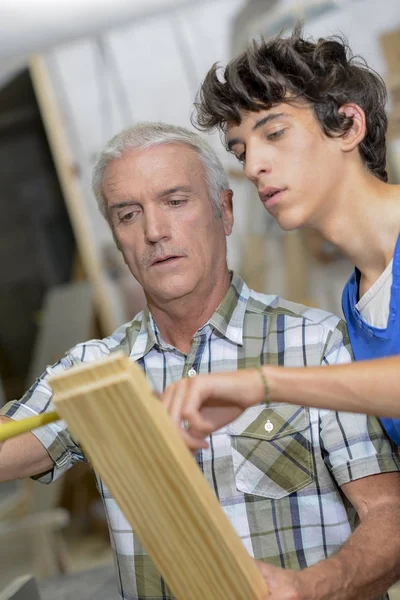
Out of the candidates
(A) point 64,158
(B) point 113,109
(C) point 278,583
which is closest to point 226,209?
(C) point 278,583

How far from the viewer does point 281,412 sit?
1581 mm

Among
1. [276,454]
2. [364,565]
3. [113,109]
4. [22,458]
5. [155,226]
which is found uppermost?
[113,109]

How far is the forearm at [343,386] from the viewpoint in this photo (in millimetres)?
1024

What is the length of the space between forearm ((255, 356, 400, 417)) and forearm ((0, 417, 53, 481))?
2.48 feet

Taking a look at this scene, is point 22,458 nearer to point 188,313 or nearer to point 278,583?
point 188,313

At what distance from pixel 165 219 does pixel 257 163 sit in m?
0.32

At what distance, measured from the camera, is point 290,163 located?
1.38 m

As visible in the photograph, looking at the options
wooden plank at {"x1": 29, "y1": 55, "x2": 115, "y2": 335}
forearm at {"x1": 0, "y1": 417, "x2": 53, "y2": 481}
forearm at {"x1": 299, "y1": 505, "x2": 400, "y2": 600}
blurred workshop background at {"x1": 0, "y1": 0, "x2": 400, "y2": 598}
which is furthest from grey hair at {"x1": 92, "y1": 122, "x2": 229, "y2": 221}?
wooden plank at {"x1": 29, "y1": 55, "x2": 115, "y2": 335}

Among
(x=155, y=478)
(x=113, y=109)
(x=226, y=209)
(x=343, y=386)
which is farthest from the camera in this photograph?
(x=113, y=109)

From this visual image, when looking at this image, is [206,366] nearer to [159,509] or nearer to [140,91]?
[159,509]

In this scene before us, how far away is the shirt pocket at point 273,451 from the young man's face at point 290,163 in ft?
1.23

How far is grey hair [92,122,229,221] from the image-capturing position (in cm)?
170

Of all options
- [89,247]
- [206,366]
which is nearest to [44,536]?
[89,247]

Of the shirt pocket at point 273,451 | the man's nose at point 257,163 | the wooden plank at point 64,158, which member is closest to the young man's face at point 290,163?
the man's nose at point 257,163
